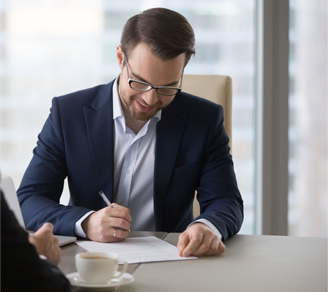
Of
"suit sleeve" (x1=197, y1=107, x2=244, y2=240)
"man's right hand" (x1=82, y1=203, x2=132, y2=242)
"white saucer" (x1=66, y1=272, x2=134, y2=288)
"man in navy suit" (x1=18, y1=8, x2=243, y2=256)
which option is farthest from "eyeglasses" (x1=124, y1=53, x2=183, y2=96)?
"white saucer" (x1=66, y1=272, x2=134, y2=288)

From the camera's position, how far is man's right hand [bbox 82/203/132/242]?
3.59ft

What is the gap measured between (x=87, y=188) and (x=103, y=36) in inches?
56.6

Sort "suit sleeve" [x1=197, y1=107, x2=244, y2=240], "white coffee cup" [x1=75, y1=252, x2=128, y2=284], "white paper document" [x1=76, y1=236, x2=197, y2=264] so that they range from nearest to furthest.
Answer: "white coffee cup" [x1=75, y1=252, x2=128, y2=284], "white paper document" [x1=76, y1=236, x2=197, y2=264], "suit sleeve" [x1=197, y1=107, x2=244, y2=240]

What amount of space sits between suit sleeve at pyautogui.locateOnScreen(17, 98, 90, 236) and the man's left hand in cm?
32

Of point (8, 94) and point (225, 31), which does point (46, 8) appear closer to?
point (8, 94)

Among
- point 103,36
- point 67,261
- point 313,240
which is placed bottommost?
point 313,240

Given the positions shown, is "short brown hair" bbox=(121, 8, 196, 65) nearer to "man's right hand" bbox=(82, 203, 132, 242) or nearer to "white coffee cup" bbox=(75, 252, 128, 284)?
"man's right hand" bbox=(82, 203, 132, 242)

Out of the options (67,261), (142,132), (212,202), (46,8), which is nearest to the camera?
(67,261)

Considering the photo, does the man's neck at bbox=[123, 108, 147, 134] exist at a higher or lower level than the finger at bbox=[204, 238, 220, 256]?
higher

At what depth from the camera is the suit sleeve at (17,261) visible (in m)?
0.54

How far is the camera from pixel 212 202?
4.80 feet

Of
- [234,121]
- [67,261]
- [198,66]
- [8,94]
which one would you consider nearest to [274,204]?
[234,121]

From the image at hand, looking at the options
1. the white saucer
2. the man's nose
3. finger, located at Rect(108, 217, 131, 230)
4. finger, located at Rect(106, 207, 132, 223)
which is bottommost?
finger, located at Rect(108, 217, 131, 230)

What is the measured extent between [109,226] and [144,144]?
531 mm
